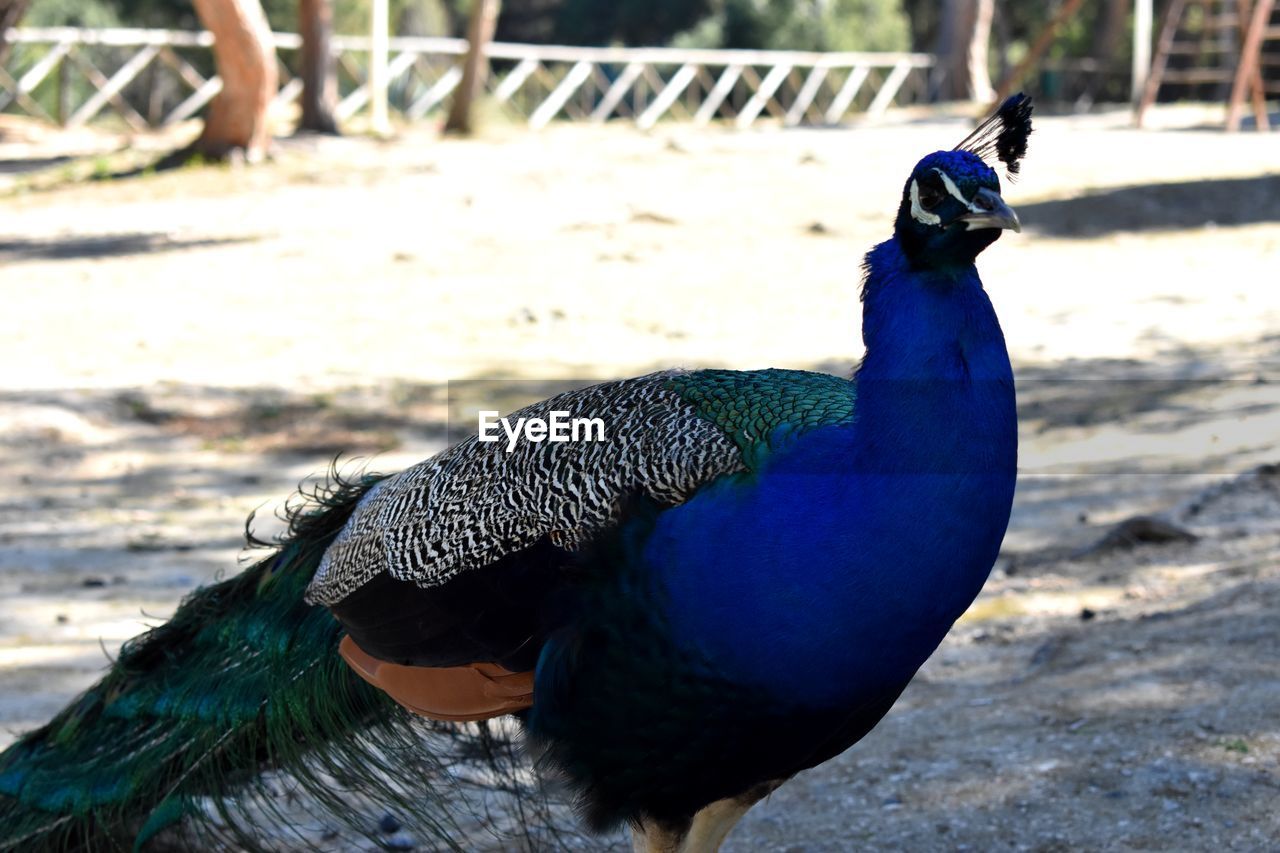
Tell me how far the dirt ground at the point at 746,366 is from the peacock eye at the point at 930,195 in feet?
4.97

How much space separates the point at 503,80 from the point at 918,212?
19303 mm

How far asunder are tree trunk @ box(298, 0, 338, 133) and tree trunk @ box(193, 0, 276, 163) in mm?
1417

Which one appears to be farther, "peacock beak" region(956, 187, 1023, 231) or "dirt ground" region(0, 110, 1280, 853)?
"dirt ground" region(0, 110, 1280, 853)

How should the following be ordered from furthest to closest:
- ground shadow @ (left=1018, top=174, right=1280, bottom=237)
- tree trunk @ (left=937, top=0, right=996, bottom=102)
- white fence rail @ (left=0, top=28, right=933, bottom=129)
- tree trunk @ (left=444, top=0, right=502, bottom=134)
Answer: tree trunk @ (left=937, top=0, right=996, bottom=102) < white fence rail @ (left=0, top=28, right=933, bottom=129) < tree trunk @ (left=444, top=0, right=502, bottom=134) < ground shadow @ (left=1018, top=174, right=1280, bottom=237)

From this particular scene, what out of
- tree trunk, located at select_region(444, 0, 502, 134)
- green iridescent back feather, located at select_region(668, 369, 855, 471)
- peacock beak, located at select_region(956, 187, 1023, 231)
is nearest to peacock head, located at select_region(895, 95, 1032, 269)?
peacock beak, located at select_region(956, 187, 1023, 231)

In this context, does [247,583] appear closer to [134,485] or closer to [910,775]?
[910,775]

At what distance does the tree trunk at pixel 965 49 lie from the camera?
949 inches

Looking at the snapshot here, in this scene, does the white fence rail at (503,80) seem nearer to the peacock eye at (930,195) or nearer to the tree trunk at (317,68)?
the tree trunk at (317,68)

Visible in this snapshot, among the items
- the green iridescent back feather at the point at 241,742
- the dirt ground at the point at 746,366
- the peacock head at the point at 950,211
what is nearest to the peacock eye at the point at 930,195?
the peacock head at the point at 950,211

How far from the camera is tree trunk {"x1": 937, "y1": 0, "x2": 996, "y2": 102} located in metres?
24.1

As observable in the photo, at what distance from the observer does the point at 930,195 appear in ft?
7.84

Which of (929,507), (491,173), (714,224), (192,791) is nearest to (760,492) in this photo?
(929,507)

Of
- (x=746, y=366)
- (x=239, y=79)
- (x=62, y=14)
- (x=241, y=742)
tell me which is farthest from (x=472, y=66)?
(x=241, y=742)

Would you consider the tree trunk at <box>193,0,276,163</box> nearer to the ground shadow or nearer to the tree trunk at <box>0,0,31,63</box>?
the tree trunk at <box>0,0,31,63</box>
